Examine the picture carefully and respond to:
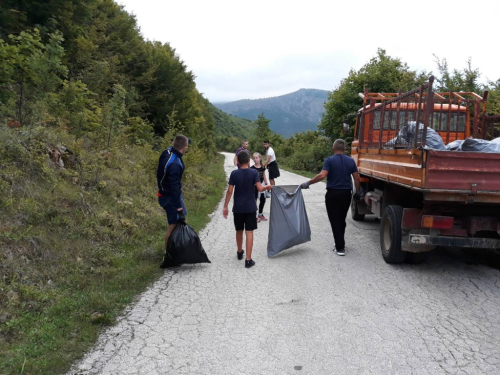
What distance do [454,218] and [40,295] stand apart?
515 cm

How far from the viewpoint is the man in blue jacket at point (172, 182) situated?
19.1 ft

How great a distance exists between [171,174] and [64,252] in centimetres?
175

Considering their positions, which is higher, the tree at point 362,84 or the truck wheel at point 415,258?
the tree at point 362,84

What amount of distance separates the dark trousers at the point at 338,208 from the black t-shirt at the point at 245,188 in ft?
4.60

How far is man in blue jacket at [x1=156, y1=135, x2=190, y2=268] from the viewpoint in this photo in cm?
582

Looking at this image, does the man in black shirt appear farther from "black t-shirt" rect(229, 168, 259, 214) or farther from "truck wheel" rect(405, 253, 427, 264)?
"black t-shirt" rect(229, 168, 259, 214)

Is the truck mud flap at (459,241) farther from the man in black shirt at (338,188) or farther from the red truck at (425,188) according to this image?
the man in black shirt at (338,188)

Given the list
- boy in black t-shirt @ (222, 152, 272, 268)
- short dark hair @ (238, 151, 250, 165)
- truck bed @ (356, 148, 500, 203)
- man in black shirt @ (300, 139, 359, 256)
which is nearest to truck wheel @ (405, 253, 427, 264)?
man in black shirt @ (300, 139, 359, 256)

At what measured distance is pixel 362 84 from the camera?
22.2 meters

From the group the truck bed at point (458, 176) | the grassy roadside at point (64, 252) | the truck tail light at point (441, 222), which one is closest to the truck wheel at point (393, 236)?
the truck tail light at point (441, 222)

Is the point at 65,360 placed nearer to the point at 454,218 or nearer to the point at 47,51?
the point at 454,218

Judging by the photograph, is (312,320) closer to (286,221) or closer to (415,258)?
(415,258)

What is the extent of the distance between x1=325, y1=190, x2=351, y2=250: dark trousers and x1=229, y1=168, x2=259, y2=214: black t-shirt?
140 cm

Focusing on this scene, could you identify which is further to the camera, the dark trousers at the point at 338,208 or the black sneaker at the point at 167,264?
the dark trousers at the point at 338,208
